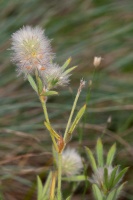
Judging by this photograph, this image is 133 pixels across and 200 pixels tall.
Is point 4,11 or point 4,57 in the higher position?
point 4,11

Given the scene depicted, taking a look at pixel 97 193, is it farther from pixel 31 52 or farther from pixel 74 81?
pixel 74 81

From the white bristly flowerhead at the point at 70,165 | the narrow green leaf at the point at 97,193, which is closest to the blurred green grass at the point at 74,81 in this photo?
the white bristly flowerhead at the point at 70,165

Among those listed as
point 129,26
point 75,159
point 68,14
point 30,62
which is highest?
point 68,14

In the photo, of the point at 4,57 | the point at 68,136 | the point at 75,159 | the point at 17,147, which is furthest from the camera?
the point at 4,57

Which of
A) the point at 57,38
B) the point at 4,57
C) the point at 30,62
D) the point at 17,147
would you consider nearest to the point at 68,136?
the point at 30,62

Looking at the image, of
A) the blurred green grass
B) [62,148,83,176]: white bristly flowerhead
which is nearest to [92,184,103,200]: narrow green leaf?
[62,148,83,176]: white bristly flowerhead

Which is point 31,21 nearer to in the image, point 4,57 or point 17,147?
point 4,57
